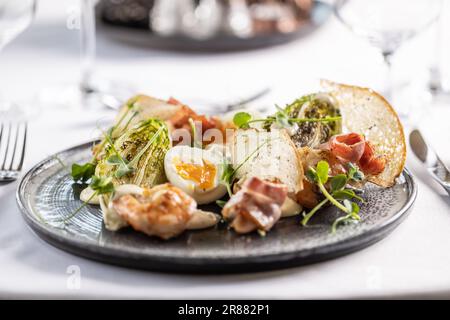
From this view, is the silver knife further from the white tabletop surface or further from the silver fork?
the silver fork

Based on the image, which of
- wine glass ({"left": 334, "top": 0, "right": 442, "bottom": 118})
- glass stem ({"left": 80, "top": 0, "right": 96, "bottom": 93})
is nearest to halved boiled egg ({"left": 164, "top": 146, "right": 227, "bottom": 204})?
wine glass ({"left": 334, "top": 0, "right": 442, "bottom": 118})

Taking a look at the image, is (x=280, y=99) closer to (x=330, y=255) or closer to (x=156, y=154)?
(x=156, y=154)

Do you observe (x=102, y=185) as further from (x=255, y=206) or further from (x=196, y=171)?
(x=255, y=206)

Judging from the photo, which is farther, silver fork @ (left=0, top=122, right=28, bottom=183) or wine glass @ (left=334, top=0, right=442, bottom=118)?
wine glass @ (left=334, top=0, right=442, bottom=118)

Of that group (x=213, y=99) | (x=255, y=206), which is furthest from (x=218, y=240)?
(x=213, y=99)

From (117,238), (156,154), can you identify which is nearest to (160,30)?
(156,154)
